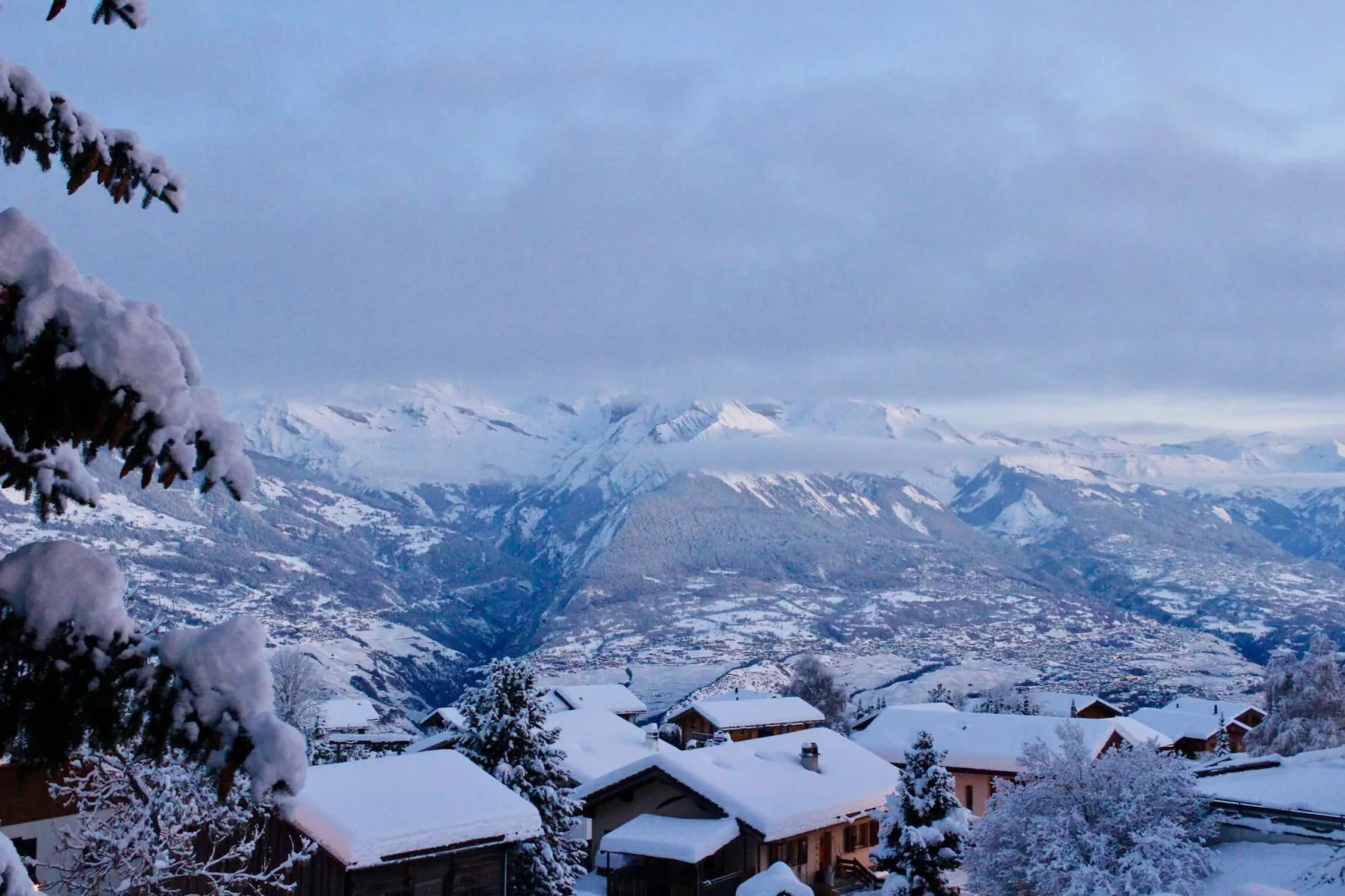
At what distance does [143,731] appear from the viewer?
4180 millimetres

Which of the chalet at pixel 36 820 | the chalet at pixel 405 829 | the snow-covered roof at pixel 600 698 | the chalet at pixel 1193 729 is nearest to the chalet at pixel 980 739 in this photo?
the chalet at pixel 1193 729

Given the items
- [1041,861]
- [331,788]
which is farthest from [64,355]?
[1041,861]

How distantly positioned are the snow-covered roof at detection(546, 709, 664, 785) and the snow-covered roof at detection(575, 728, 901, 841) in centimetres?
1038

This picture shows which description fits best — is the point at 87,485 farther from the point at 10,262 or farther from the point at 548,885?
the point at 548,885

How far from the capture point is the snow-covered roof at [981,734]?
57.0 metres

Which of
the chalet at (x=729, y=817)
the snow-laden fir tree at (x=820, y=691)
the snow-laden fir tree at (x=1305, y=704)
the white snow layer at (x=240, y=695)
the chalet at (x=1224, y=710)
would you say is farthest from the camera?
the snow-laden fir tree at (x=820, y=691)

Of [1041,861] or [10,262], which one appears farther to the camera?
[1041,861]

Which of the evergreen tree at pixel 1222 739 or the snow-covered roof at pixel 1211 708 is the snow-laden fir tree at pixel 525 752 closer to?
the evergreen tree at pixel 1222 739

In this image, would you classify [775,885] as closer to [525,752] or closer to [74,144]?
[525,752]

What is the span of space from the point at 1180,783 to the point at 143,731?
25.2m

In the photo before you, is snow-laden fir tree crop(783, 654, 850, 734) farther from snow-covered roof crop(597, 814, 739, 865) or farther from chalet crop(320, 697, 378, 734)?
snow-covered roof crop(597, 814, 739, 865)

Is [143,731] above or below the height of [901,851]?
above

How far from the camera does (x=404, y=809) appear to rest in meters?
24.2

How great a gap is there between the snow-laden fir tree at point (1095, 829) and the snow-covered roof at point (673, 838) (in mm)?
8405
